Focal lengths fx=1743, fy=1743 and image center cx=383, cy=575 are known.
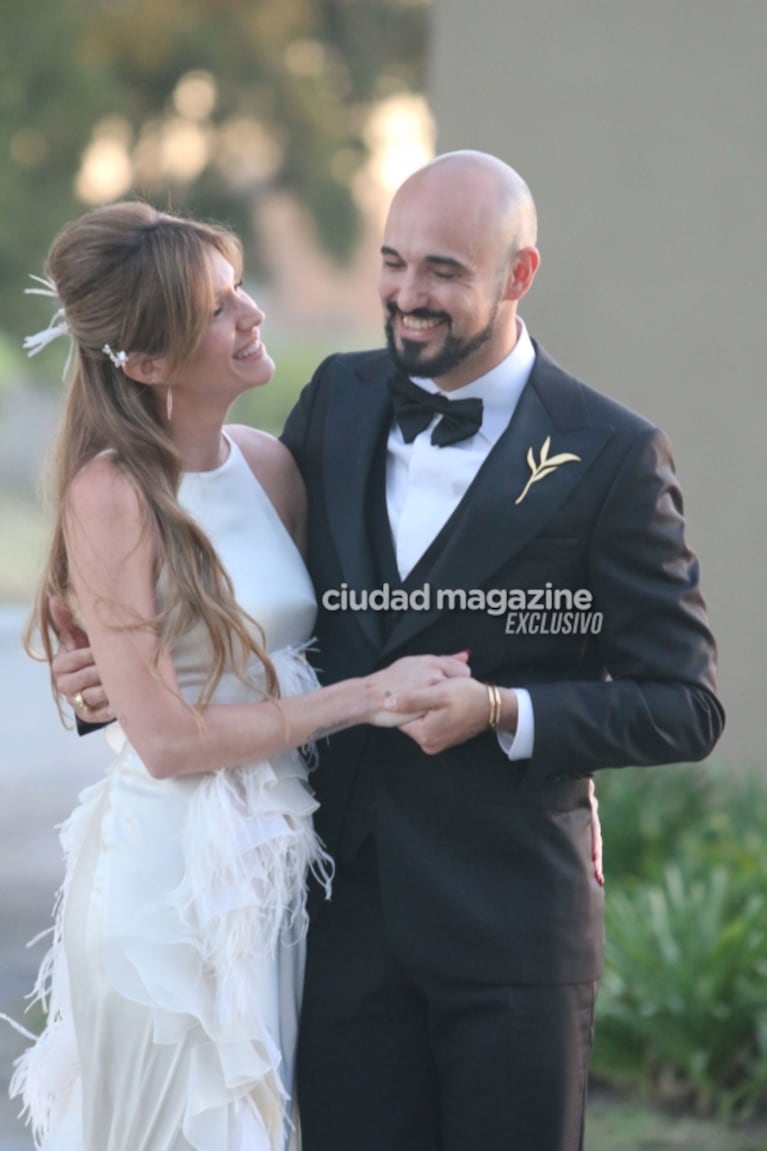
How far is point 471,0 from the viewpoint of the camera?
6711 mm

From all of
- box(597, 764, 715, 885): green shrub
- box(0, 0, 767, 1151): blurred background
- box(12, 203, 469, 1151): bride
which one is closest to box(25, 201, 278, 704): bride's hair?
box(12, 203, 469, 1151): bride

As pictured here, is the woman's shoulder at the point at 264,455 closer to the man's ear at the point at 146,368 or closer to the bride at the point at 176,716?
the bride at the point at 176,716

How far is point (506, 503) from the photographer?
9.48ft

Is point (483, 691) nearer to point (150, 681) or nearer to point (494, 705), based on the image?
point (494, 705)

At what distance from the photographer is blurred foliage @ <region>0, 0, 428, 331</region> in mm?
14188

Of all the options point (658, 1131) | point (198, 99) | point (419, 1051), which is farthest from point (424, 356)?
point (198, 99)

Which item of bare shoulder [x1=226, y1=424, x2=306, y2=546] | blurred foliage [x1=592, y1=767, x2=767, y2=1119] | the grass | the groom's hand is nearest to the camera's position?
the groom's hand

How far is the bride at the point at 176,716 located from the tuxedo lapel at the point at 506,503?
16cm

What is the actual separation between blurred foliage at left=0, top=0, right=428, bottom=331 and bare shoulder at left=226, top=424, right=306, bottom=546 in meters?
10.7

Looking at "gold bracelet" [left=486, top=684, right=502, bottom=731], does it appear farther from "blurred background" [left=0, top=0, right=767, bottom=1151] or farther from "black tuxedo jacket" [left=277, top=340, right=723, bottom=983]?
"blurred background" [left=0, top=0, right=767, bottom=1151]

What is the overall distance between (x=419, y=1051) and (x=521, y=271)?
135cm

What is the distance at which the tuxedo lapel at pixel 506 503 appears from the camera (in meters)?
2.88

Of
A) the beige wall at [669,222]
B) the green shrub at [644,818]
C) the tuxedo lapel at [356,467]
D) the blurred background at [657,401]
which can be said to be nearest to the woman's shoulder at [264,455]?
the tuxedo lapel at [356,467]

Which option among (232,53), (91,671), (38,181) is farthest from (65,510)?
(232,53)
